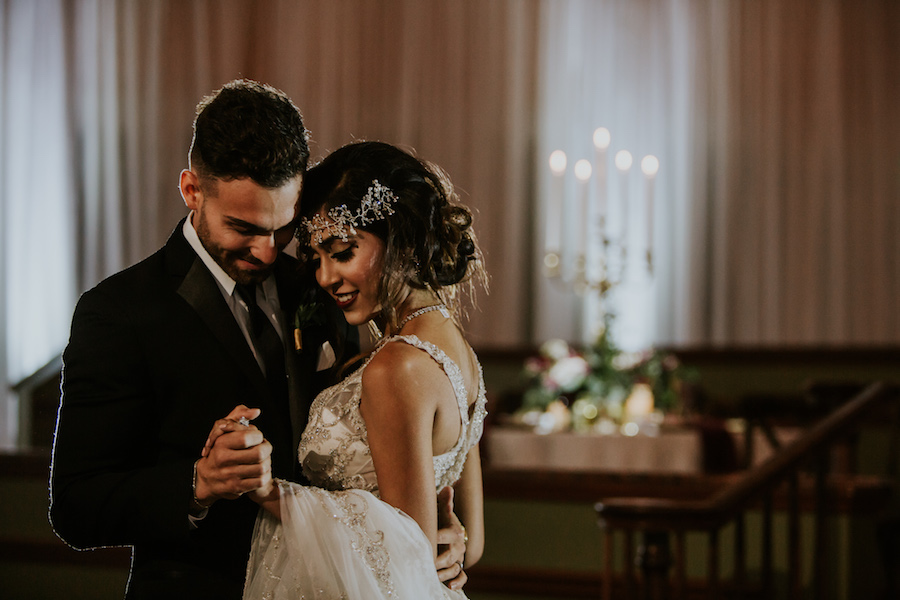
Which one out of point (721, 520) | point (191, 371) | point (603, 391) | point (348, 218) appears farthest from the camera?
point (603, 391)

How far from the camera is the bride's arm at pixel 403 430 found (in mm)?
1758

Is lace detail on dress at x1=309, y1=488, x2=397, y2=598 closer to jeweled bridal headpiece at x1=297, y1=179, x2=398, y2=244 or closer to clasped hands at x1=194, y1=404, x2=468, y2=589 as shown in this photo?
clasped hands at x1=194, y1=404, x2=468, y2=589

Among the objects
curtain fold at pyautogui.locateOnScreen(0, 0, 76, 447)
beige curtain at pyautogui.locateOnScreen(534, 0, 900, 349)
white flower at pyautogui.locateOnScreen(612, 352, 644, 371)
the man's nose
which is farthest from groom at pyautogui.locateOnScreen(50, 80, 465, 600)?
curtain fold at pyautogui.locateOnScreen(0, 0, 76, 447)

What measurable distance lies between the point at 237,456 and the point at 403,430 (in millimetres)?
374

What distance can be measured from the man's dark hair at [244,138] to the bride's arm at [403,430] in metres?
0.43

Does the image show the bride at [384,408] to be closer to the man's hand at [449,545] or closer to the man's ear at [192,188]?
the man's hand at [449,545]

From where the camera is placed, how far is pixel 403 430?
1.76 metres

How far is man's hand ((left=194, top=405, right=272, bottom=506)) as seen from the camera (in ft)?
4.83

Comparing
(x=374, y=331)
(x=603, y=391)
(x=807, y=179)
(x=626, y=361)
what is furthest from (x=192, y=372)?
(x=807, y=179)

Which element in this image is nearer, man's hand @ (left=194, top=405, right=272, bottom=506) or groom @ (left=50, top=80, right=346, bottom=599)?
man's hand @ (left=194, top=405, right=272, bottom=506)

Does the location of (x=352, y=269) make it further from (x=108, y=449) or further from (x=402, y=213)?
(x=108, y=449)

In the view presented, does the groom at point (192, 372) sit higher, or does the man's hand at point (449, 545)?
the groom at point (192, 372)

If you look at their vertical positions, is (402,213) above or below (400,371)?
above

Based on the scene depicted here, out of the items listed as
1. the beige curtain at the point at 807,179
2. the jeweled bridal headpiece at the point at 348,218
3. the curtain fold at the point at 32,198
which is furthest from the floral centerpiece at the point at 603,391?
the curtain fold at the point at 32,198
